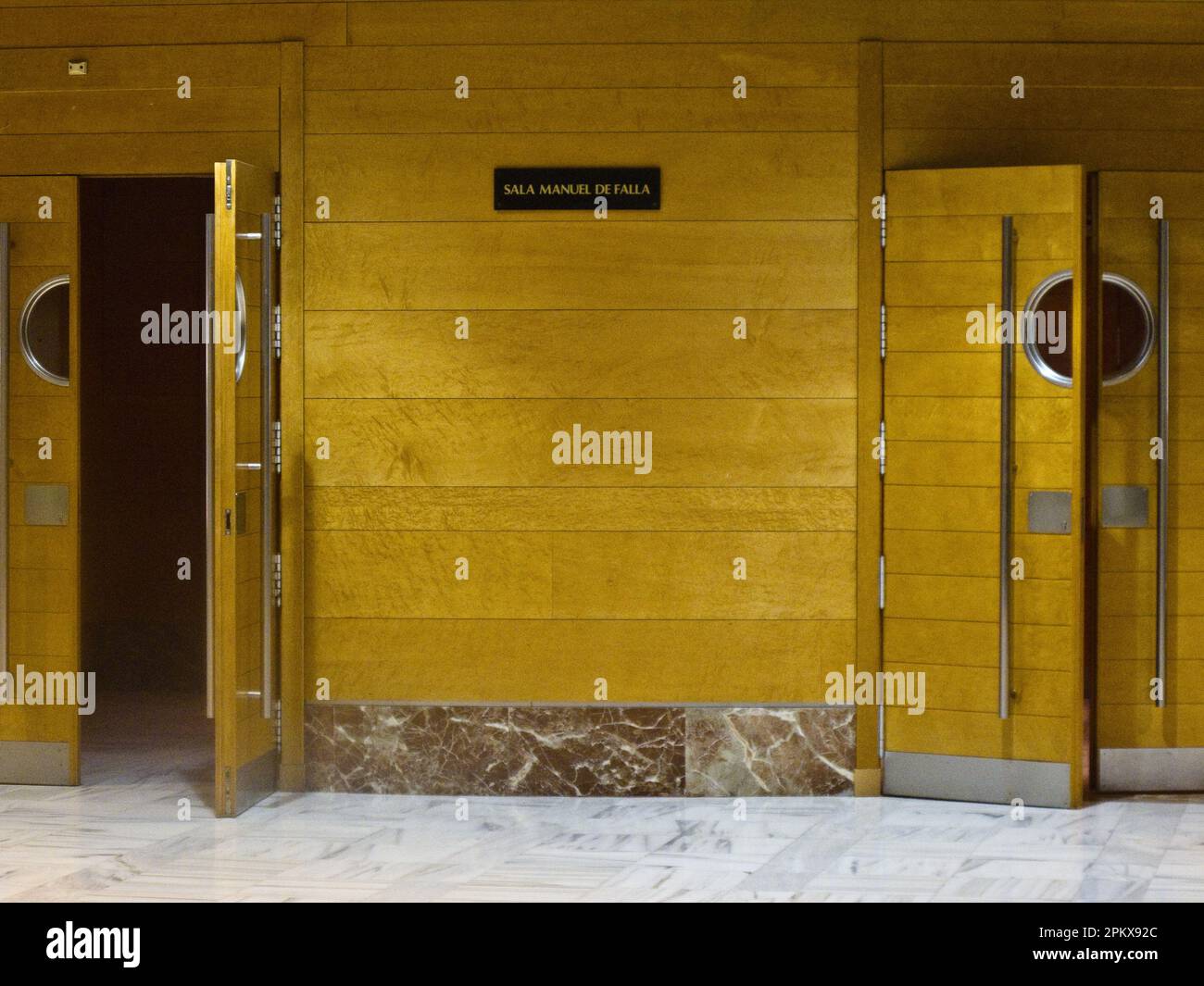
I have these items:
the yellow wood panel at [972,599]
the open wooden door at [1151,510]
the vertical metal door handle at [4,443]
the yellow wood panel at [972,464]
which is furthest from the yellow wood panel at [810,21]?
the yellow wood panel at [972,599]

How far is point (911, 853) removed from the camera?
491 centimetres

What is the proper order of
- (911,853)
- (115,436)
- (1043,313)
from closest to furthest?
(911,853) → (1043,313) → (115,436)

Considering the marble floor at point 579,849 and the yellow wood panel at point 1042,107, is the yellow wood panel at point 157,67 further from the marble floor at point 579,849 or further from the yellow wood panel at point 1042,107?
the marble floor at point 579,849

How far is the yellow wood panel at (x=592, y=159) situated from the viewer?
5691 millimetres

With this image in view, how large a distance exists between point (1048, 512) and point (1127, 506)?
0.47m

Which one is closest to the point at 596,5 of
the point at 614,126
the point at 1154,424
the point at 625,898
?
the point at 614,126

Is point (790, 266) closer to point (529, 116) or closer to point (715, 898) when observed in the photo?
point (529, 116)

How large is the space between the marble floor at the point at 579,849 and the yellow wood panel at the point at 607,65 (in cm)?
281

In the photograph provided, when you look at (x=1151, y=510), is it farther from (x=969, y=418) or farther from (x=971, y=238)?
(x=971, y=238)

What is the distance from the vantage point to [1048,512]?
5.54 meters

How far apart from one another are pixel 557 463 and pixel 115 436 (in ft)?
11.3

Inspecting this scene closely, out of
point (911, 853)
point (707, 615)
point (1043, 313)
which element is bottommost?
point (911, 853)

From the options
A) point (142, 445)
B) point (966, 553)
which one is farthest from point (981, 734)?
point (142, 445)

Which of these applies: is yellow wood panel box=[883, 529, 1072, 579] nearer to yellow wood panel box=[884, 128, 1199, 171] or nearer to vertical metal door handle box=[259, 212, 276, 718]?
yellow wood panel box=[884, 128, 1199, 171]
